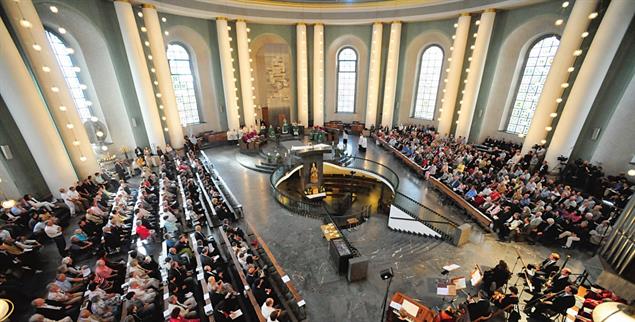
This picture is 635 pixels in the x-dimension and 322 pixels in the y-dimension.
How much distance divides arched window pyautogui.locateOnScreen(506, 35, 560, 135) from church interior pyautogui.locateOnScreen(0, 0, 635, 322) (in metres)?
0.11

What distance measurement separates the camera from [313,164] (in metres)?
12.6

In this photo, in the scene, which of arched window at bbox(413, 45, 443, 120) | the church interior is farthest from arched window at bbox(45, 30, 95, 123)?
arched window at bbox(413, 45, 443, 120)

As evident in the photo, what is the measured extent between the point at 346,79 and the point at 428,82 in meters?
6.26

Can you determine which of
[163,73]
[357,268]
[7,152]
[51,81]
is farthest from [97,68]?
[357,268]

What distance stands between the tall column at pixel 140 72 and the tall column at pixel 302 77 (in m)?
9.42

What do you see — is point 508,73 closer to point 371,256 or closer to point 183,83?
point 371,256

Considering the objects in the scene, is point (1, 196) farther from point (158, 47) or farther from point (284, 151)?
point (284, 151)

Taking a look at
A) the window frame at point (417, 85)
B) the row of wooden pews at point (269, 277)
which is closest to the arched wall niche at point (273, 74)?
the window frame at point (417, 85)

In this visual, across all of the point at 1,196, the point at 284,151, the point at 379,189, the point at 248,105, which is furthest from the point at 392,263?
the point at 248,105

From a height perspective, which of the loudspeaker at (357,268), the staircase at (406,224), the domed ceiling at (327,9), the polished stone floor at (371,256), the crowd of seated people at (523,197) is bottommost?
the staircase at (406,224)

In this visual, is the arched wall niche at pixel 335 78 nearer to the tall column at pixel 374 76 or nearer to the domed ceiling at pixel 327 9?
the tall column at pixel 374 76

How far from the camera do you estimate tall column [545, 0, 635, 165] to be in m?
9.09

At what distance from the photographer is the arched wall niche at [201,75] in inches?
613

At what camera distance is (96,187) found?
9922 millimetres
